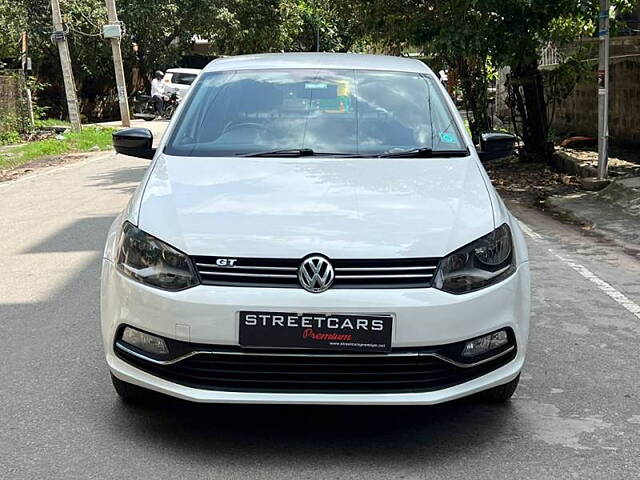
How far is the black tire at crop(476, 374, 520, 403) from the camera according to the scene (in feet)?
12.8

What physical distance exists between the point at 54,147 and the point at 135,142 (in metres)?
14.2

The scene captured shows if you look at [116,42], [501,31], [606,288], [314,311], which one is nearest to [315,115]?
[314,311]

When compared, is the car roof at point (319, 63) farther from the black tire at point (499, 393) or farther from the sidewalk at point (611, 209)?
the sidewalk at point (611, 209)

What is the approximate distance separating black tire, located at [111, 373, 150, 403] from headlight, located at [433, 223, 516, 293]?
145cm

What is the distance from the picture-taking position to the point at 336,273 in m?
3.28

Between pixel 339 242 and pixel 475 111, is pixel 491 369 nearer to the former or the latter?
pixel 339 242

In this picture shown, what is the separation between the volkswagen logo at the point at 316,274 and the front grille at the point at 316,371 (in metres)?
0.27

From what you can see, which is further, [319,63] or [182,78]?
[182,78]

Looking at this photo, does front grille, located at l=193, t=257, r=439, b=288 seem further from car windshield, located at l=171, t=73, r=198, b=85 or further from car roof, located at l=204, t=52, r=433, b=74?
car windshield, located at l=171, t=73, r=198, b=85

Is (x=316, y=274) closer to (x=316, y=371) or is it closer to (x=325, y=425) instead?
(x=316, y=371)

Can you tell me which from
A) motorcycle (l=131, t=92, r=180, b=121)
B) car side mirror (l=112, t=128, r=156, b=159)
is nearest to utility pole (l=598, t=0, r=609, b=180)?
car side mirror (l=112, t=128, r=156, b=159)

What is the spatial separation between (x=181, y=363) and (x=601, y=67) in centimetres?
1000

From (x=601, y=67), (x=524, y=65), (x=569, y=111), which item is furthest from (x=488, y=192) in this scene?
(x=569, y=111)

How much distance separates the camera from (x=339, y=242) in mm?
3336
